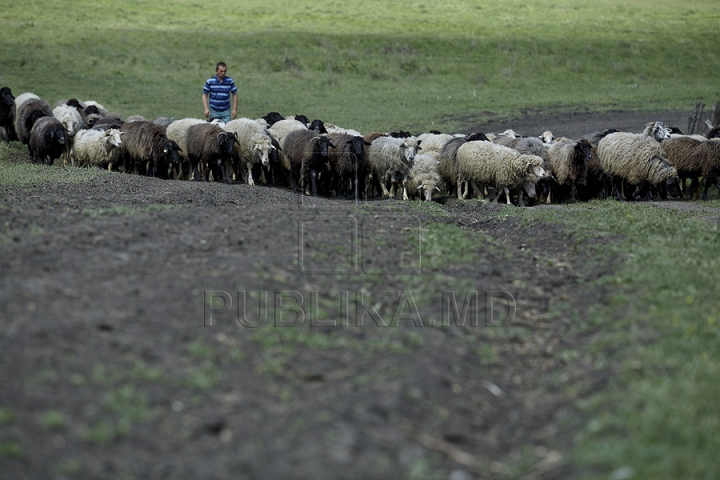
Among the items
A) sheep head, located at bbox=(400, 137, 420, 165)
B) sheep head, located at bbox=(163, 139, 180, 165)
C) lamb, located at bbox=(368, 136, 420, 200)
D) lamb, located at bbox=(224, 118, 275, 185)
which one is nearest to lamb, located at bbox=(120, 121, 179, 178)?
sheep head, located at bbox=(163, 139, 180, 165)

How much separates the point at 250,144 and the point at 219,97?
2331 millimetres

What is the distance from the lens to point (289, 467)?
13.5 feet

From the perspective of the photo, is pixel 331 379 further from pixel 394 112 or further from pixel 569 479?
pixel 394 112

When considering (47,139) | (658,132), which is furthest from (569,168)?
(47,139)

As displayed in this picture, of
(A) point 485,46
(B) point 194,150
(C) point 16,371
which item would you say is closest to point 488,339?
(C) point 16,371

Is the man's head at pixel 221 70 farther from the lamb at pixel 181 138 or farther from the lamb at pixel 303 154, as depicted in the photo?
the lamb at pixel 303 154

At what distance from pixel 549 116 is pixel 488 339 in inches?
831

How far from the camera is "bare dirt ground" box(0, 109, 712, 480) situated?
4.32 metres

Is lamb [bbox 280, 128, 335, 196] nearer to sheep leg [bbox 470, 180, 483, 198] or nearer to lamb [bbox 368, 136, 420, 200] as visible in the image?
lamb [bbox 368, 136, 420, 200]

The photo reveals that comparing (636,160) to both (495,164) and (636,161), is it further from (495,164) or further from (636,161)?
(495,164)

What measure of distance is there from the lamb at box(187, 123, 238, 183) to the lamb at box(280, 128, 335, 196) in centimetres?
108

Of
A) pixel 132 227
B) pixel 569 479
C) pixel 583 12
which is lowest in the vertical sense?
pixel 569 479

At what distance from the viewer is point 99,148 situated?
16.2m

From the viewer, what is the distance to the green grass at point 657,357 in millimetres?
4336
